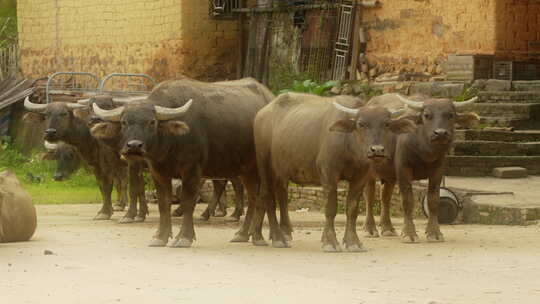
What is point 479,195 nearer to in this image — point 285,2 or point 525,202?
point 525,202

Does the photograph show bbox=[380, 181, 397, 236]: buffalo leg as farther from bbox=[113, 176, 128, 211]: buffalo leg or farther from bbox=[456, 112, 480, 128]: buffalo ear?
bbox=[113, 176, 128, 211]: buffalo leg

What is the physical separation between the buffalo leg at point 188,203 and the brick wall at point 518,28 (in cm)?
1118

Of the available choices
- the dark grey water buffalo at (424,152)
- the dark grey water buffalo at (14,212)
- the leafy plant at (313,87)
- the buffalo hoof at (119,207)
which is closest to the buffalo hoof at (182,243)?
the dark grey water buffalo at (14,212)

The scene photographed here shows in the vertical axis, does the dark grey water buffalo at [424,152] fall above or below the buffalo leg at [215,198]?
above

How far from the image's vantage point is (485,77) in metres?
22.6

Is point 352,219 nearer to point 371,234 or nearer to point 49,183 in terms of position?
point 371,234

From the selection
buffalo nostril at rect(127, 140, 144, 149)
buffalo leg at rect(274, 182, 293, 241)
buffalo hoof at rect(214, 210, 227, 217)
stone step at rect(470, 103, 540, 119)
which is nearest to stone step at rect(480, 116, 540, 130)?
stone step at rect(470, 103, 540, 119)

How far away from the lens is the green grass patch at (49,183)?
20953 mm

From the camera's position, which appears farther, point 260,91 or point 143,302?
point 260,91

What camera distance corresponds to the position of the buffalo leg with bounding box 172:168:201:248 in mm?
12922

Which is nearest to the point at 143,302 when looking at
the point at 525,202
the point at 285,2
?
the point at 525,202

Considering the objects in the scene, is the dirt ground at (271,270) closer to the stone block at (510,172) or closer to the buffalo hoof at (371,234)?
the buffalo hoof at (371,234)

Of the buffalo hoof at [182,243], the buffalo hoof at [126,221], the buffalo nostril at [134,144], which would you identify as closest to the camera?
the buffalo nostril at [134,144]

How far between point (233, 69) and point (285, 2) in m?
2.77
